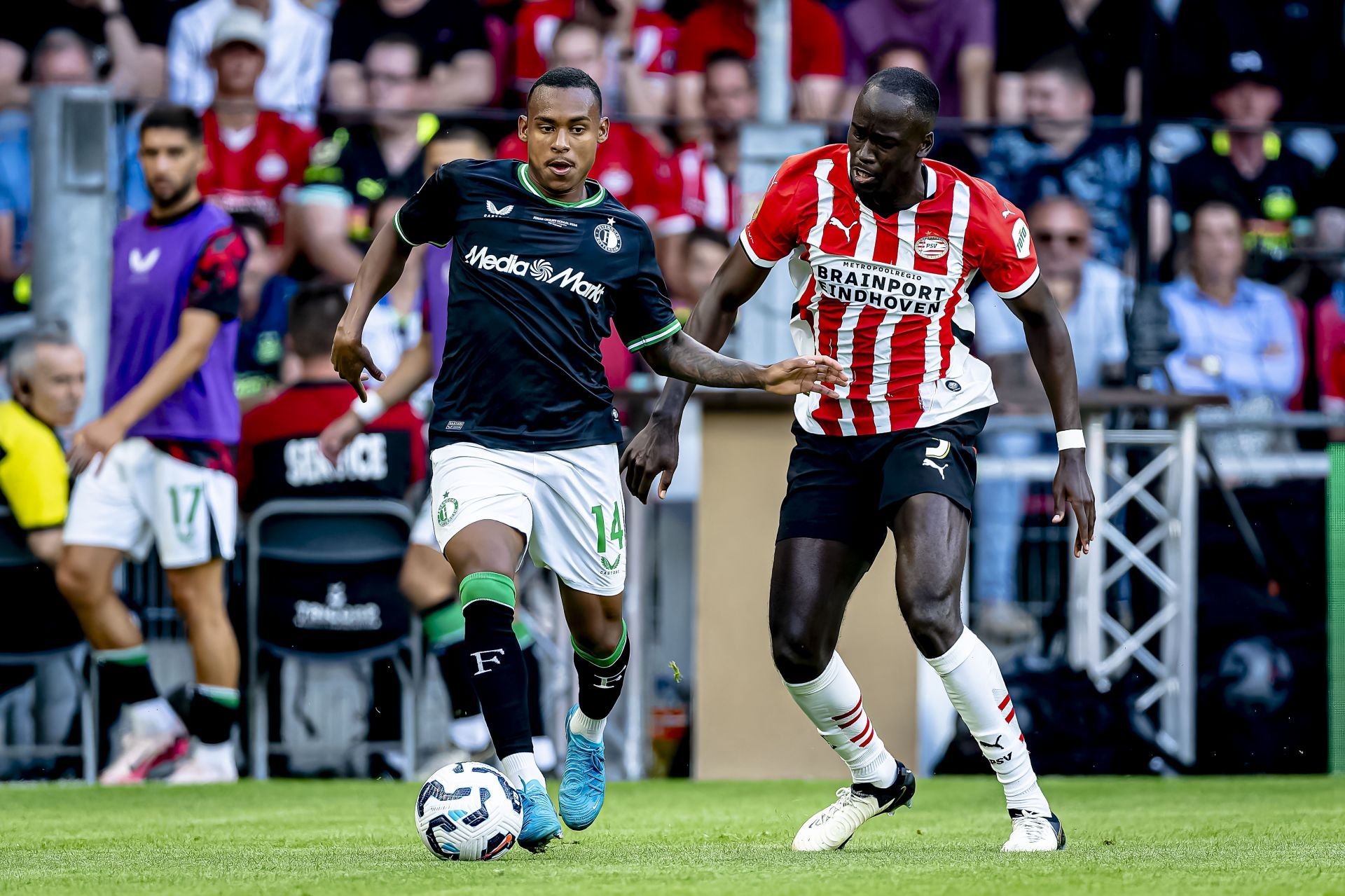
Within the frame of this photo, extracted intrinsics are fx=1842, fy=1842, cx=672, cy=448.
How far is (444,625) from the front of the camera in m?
8.96

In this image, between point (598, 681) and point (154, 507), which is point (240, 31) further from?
point (598, 681)

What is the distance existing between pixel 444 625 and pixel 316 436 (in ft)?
3.92

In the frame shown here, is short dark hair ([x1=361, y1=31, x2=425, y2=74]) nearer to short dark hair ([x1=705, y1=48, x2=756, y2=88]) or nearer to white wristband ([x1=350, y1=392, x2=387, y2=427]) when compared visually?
short dark hair ([x1=705, y1=48, x2=756, y2=88])

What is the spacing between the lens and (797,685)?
225 inches

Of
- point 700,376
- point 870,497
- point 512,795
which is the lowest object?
point 512,795

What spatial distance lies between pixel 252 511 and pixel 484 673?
453cm

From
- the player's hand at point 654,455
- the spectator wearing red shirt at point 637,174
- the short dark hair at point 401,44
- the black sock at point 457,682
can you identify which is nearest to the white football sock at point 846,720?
the player's hand at point 654,455

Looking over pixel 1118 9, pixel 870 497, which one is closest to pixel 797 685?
pixel 870 497

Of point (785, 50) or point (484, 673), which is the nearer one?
point (484, 673)

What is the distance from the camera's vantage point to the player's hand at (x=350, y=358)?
5.54m

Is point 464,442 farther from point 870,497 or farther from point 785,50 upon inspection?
point 785,50

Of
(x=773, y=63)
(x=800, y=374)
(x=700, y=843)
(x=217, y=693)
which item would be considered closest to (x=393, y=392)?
(x=217, y=693)

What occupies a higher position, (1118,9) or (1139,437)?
(1118,9)

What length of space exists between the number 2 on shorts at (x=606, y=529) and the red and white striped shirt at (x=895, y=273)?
2.19ft
